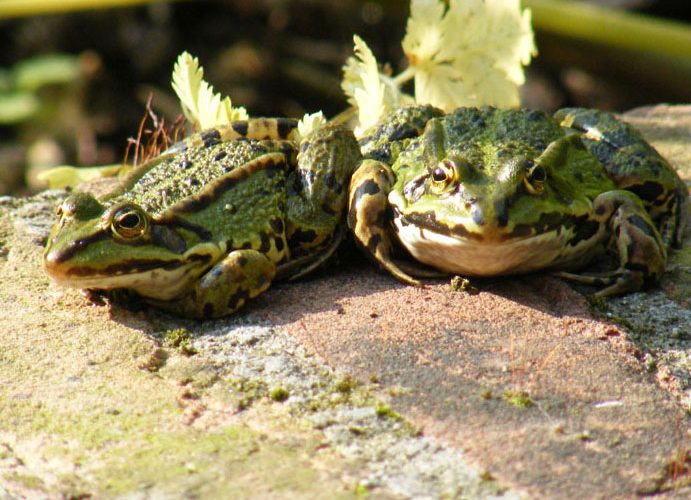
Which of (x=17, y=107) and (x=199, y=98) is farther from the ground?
(x=199, y=98)

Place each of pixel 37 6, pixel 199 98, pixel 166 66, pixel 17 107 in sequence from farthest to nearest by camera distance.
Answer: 1. pixel 166 66
2. pixel 17 107
3. pixel 37 6
4. pixel 199 98

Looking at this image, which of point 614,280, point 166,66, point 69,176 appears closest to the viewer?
point 614,280

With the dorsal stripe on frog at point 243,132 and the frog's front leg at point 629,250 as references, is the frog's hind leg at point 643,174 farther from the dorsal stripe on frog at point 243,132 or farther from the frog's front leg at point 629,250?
the dorsal stripe on frog at point 243,132

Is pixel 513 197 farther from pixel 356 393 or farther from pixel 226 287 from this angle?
pixel 226 287

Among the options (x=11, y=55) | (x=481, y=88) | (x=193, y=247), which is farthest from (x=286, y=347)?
(x=11, y=55)

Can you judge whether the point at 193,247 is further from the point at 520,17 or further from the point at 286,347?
the point at 520,17

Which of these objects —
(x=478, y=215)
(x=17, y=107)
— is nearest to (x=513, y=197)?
(x=478, y=215)

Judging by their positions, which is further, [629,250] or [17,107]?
[17,107]
